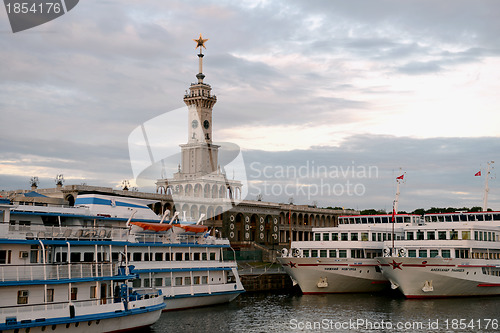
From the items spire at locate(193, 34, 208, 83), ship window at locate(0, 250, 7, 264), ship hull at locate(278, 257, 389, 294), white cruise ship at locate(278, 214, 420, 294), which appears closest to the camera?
ship window at locate(0, 250, 7, 264)

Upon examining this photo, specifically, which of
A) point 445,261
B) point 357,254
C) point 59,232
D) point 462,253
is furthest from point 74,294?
point 462,253

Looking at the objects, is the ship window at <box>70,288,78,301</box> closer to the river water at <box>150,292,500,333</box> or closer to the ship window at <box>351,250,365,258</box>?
the river water at <box>150,292,500,333</box>

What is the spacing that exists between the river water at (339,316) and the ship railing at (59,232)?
25.6ft

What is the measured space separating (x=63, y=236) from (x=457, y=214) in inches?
1996

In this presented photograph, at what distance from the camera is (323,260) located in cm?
6662

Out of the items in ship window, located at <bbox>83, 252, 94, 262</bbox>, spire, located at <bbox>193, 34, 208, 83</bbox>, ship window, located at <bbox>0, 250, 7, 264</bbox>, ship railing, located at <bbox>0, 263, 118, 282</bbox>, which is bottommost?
ship railing, located at <bbox>0, 263, 118, 282</bbox>

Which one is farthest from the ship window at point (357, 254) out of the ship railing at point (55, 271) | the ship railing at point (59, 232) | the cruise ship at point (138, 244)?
the ship railing at point (55, 271)

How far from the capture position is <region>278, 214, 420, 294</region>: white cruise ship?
66.8 meters

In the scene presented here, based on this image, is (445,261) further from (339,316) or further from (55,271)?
(55,271)

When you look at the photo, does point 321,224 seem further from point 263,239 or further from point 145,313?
point 145,313

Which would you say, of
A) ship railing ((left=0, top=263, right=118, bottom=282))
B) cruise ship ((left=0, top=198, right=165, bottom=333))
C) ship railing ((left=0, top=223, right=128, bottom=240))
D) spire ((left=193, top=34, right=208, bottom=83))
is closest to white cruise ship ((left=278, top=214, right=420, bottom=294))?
cruise ship ((left=0, top=198, right=165, bottom=333))

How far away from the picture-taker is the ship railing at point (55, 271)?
115 feet

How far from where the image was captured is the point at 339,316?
164 ft

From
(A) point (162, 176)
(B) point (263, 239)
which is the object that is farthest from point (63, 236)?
(B) point (263, 239)
